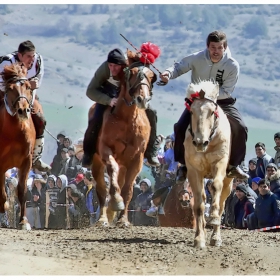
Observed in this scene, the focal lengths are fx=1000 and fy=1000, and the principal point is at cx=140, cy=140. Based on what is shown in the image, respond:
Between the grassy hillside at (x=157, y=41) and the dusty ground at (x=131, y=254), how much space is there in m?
14.9

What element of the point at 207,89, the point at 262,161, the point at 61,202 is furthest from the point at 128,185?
the point at 61,202

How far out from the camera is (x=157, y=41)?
33.1m

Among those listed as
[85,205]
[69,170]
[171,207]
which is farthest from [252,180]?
[69,170]

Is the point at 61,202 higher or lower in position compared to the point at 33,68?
lower

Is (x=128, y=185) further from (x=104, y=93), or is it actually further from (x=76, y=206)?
(x=76, y=206)

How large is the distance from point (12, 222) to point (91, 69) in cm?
1229

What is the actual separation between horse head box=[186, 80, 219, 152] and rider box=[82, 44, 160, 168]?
2.71 metres

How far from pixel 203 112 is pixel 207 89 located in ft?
1.29

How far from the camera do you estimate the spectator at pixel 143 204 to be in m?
19.4

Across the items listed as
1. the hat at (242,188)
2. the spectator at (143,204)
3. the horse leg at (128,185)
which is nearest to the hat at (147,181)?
the spectator at (143,204)

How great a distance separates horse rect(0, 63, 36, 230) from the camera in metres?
14.7

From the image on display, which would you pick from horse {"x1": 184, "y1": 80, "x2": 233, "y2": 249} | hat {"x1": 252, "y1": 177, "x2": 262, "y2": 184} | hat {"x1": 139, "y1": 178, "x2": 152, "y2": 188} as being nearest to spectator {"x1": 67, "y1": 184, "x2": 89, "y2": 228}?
hat {"x1": 139, "y1": 178, "x2": 152, "y2": 188}

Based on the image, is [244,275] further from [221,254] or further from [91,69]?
[91,69]

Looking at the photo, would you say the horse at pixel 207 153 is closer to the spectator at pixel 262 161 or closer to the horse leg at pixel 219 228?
the horse leg at pixel 219 228
